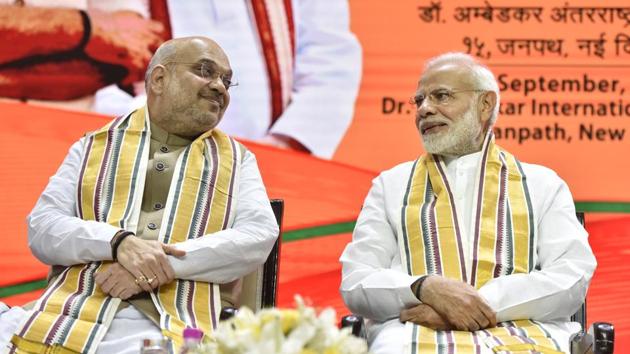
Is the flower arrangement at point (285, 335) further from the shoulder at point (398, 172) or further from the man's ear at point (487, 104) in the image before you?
the man's ear at point (487, 104)

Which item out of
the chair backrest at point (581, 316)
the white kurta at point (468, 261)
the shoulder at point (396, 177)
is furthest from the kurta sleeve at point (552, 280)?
the shoulder at point (396, 177)

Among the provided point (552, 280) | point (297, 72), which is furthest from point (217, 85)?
point (552, 280)

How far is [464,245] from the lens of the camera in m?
4.38

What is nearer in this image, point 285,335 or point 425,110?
point 285,335

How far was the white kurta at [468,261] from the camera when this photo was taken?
4.15 metres

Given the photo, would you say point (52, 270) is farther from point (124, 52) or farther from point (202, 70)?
point (124, 52)

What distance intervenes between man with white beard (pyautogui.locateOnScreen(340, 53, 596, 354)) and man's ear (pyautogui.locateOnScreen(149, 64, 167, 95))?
2.96ft

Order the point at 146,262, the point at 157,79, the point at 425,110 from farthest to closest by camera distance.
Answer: the point at 157,79, the point at 425,110, the point at 146,262

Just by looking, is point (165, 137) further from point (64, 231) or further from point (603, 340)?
point (603, 340)

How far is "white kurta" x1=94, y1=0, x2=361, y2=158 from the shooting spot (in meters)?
5.52

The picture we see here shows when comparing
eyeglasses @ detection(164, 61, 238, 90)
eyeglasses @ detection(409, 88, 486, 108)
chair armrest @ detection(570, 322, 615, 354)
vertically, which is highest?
eyeglasses @ detection(164, 61, 238, 90)

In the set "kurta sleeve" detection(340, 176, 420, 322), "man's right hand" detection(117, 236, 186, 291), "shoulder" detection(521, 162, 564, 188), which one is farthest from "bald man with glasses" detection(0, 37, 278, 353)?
"shoulder" detection(521, 162, 564, 188)

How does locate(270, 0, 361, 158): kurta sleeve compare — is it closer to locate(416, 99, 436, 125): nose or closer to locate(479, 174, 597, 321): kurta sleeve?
locate(416, 99, 436, 125): nose

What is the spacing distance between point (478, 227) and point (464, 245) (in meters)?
0.09
